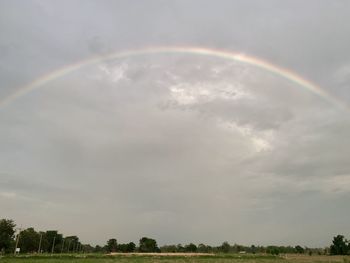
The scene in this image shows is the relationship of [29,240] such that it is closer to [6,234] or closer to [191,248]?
[6,234]

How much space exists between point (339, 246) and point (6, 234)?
113 m

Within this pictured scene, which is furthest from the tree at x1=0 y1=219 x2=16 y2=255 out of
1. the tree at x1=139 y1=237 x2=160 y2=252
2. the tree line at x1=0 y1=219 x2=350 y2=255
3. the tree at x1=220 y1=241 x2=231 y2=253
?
the tree at x1=220 y1=241 x2=231 y2=253

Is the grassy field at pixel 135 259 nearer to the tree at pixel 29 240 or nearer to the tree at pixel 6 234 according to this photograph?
the tree at pixel 6 234

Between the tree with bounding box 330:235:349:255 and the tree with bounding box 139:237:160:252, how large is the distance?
74217mm

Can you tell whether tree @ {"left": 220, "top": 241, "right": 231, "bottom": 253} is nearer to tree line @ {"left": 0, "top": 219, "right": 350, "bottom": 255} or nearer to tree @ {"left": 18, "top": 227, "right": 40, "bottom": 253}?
tree line @ {"left": 0, "top": 219, "right": 350, "bottom": 255}

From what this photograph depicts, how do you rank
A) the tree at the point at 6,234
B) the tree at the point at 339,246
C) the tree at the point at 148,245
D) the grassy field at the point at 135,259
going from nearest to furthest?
the grassy field at the point at 135,259, the tree at the point at 6,234, the tree at the point at 339,246, the tree at the point at 148,245

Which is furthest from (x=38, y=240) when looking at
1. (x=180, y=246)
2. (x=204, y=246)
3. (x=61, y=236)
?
(x=204, y=246)

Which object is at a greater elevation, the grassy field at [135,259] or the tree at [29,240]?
the tree at [29,240]

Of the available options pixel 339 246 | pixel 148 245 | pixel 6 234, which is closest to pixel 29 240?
pixel 6 234

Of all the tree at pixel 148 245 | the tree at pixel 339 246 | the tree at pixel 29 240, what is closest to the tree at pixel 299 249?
the tree at pixel 339 246

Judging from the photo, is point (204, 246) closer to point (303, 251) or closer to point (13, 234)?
point (303, 251)

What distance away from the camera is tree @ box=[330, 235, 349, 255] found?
13100 cm

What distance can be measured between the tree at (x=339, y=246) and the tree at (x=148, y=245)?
74217 mm

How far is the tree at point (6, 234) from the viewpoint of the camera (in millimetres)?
107312
